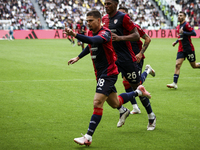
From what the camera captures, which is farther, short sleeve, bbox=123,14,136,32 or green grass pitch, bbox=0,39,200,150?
short sleeve, bbox=123,14,136,32

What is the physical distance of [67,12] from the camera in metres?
48.5

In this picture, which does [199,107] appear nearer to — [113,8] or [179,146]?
[179,146]

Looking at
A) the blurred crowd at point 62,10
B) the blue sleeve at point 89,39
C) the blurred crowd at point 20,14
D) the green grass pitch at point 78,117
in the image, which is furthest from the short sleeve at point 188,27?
the blurred crowd at point 62,10

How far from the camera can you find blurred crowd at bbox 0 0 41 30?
43062 mm

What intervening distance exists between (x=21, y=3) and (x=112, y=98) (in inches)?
1781

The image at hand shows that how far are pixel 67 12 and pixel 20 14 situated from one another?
7523 mm

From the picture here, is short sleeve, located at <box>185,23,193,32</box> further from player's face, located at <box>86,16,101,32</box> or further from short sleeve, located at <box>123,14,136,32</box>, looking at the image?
player's face, located at <box>86,16,101,32</box>

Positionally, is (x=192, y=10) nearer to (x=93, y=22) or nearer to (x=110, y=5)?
(x=110, y=5)

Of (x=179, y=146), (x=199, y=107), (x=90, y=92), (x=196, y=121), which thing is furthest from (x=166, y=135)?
(x=90, y=92)

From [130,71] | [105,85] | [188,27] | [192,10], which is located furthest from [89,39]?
[192,10]

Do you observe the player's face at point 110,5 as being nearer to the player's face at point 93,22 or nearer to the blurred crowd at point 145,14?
the player's face at point 93,22

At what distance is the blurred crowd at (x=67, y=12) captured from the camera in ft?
145

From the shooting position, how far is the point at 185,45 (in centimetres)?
993

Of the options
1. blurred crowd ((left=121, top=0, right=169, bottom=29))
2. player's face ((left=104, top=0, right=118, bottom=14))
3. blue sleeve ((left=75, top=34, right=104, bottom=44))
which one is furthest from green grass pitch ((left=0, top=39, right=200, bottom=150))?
blurred crowd ((left=121, top=0, right=169, bottom=29))
